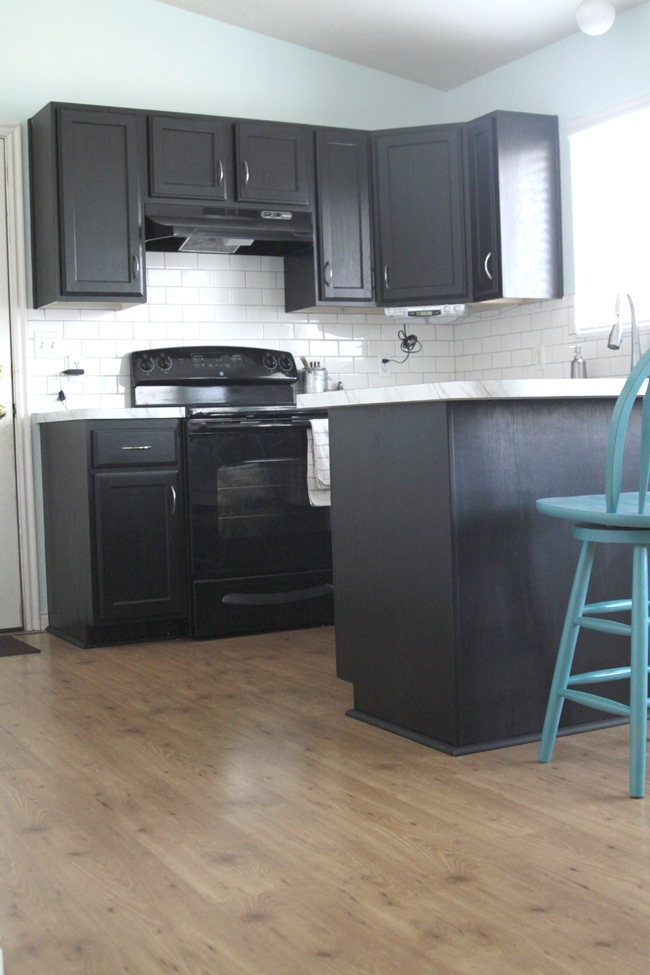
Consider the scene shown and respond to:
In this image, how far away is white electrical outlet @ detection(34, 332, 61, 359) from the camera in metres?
4.63

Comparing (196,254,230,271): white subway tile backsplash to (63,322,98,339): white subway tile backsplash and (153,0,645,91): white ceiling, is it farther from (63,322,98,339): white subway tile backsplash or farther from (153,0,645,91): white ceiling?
(153,0,645,91): white ceiling

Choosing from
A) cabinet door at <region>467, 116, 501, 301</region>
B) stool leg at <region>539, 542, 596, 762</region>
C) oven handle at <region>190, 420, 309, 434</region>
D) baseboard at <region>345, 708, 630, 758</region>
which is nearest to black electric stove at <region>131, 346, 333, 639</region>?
oven handle at <region>190, 420, 309, 434</region>

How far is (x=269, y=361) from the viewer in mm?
5008

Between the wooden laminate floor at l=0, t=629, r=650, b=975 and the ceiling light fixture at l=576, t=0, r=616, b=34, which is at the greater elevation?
the ceiling light fixture at l=576, t=0, r=616, b=34

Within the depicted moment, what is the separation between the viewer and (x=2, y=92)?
4.54 m

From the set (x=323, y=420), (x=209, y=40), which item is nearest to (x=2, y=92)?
(x=209, y=40)

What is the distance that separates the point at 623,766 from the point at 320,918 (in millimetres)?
1035

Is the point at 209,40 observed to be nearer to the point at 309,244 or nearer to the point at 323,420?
the point at 309,244

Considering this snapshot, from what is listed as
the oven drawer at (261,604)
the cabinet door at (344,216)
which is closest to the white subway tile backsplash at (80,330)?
the cabinet door at (344,216)

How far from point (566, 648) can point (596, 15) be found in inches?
110

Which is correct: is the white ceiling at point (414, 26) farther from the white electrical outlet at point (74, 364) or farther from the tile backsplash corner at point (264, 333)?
the white electrical outlet at point (74, 364)

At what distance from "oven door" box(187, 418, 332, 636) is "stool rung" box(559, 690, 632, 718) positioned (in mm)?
2144

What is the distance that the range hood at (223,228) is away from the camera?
4.50 m

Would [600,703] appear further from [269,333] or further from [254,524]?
→ [269,333]
